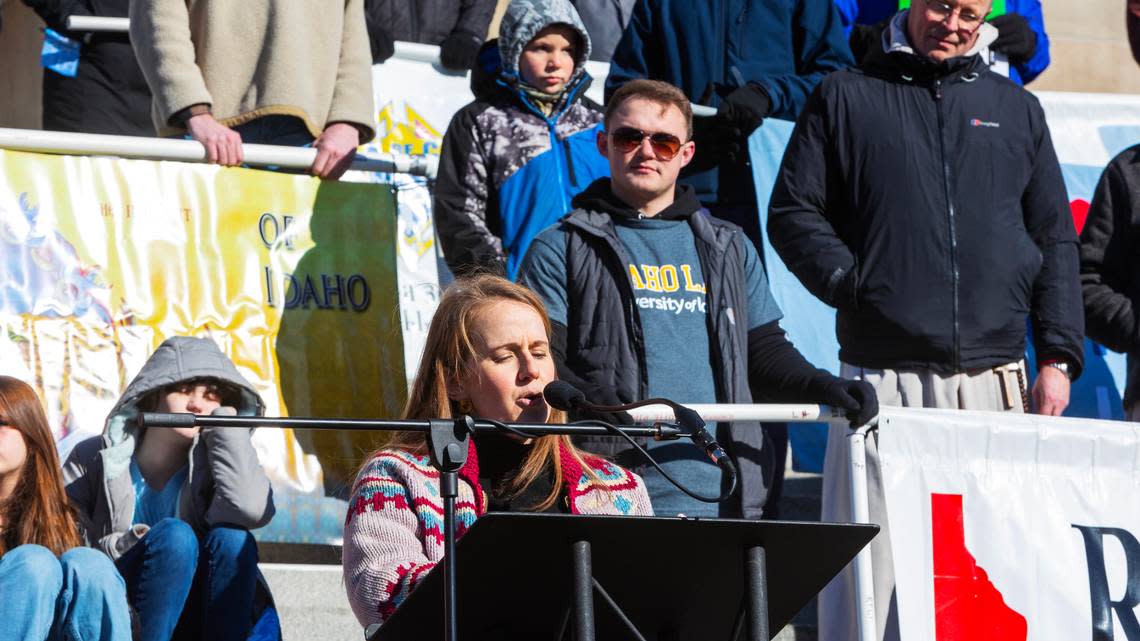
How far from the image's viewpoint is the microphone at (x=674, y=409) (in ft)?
10.5

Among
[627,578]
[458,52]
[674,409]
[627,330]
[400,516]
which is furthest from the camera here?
[458,52]

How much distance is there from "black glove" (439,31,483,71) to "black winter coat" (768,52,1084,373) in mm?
1952

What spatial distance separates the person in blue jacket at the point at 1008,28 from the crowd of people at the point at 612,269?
22 millimetres

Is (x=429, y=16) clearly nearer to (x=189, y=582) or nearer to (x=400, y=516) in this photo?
(x=189, y=582)

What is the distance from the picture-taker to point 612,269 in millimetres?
5270

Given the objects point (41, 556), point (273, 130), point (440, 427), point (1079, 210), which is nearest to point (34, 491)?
point (41, 556)

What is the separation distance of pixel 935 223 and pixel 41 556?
117 inches

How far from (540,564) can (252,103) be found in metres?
4.01

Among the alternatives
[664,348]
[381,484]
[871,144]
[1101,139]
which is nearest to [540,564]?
[381,484]

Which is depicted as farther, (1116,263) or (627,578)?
(1116,263)

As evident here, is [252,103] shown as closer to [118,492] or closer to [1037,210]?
[118,492]

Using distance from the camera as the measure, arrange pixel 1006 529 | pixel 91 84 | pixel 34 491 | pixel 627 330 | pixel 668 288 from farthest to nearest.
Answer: pixel 91 84, pixel 668 288, pixel 627 330, pixel 1006 529, pixel 34 491

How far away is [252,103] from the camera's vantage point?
650cm

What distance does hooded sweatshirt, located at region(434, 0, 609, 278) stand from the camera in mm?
6148
